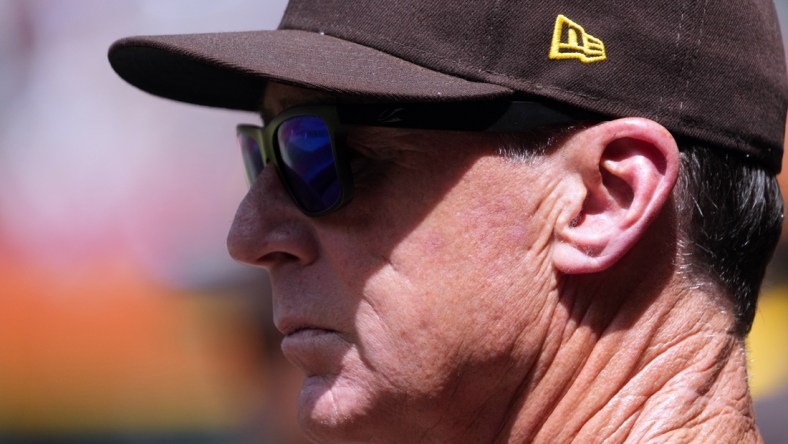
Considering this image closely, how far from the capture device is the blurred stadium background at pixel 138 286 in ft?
17.3

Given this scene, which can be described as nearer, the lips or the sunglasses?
Answer: the sunglasses

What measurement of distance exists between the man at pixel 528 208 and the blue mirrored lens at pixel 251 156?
32 centimetres

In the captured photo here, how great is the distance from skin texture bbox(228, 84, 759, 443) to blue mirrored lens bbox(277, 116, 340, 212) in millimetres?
49

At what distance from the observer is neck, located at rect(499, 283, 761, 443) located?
181 centimetres

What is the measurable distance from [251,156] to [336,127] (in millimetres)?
447

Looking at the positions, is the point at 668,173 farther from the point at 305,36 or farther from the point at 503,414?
the point at 305,36

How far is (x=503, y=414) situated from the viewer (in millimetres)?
1876

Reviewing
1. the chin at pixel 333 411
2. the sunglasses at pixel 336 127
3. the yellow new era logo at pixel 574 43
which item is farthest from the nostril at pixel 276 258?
the yellow new era logo at pixel 574 43

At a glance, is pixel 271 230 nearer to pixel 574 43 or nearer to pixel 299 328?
pixel 299 328

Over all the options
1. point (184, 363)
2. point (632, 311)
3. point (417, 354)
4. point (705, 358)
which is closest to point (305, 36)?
point (417, 354)

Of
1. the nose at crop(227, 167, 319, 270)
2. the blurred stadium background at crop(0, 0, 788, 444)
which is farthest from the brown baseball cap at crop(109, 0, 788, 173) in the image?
the blurred stadium background at crop(0, 0, 788, 444)

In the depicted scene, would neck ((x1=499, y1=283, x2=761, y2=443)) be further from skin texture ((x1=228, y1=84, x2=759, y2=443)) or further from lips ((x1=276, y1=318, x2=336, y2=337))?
lips ((x1=276, y1=318, x2=336, y2=337))

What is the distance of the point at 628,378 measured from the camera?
1.82 m

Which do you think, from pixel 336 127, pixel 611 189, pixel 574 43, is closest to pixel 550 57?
pixel 574 43
